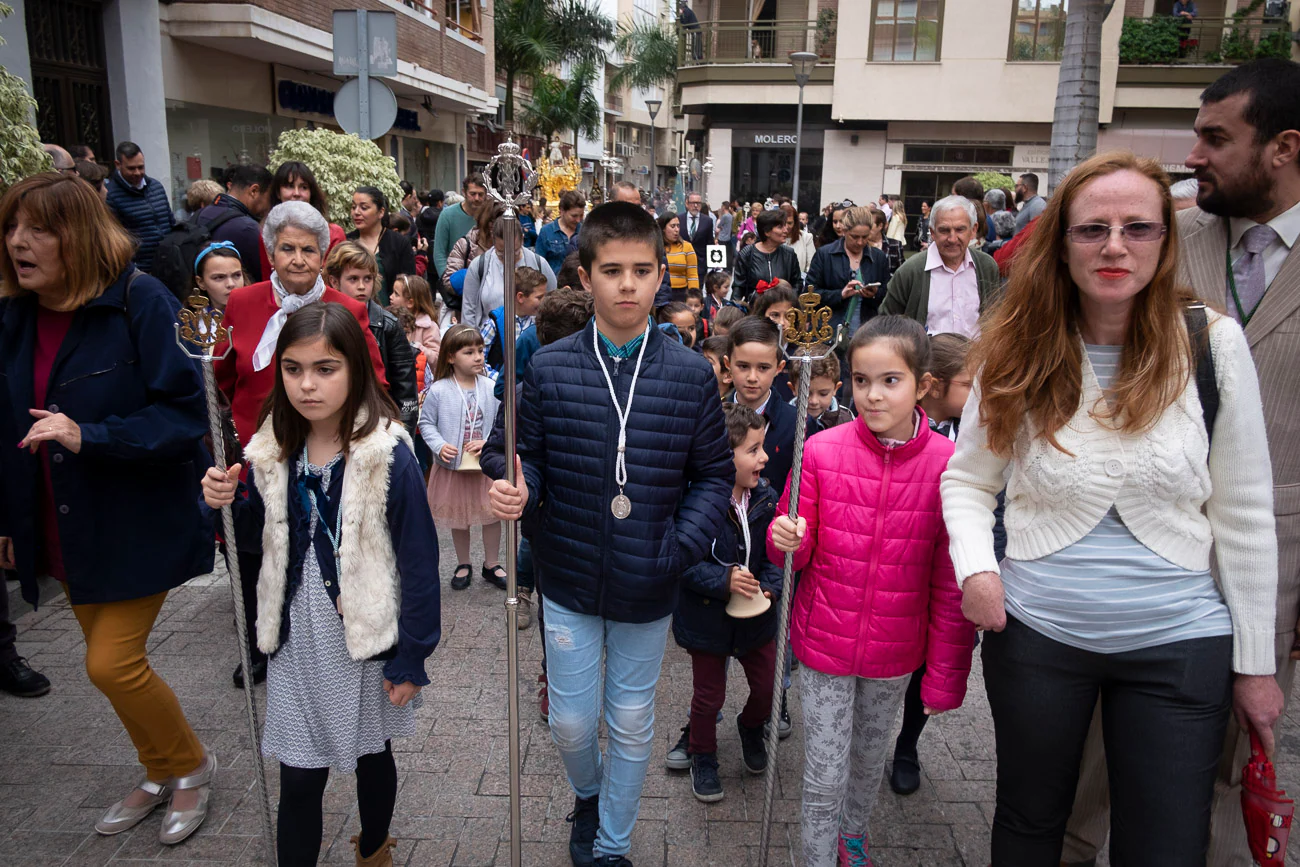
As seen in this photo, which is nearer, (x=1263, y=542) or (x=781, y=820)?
(x=1263, y=542)

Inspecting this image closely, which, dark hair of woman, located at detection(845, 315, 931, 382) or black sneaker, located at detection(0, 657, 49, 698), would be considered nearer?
dark hair of woman, located at detection(845, 315, 931, 382)

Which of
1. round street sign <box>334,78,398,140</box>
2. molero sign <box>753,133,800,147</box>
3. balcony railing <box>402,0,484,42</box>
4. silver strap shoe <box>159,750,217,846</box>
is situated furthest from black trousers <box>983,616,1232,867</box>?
molero sign <box>753,133,800,147</box>

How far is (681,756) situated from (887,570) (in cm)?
139

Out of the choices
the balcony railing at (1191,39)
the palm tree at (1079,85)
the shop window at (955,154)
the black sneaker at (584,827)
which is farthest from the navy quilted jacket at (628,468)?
the shop window at (955,154)

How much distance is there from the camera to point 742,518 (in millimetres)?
3508

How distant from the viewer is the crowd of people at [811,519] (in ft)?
7.30

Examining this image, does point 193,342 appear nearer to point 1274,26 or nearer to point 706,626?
point 706,626

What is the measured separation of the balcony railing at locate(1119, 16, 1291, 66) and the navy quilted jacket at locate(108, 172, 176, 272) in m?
25.3

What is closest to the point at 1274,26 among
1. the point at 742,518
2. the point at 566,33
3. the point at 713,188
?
the point at 713,188

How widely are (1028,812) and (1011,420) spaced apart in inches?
39.6

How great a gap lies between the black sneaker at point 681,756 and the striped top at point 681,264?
21.1ft

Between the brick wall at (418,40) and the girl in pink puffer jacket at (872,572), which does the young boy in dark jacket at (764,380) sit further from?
the brick wall at (418,40)

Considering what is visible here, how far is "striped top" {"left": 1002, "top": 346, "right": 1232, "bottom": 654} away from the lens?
2.22 metres

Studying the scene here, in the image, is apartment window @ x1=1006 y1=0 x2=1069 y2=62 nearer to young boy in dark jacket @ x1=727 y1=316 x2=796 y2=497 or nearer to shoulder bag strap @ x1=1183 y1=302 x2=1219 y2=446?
young boy in dark jacket @ x1=727 y1=316 x2=796 y2=497
